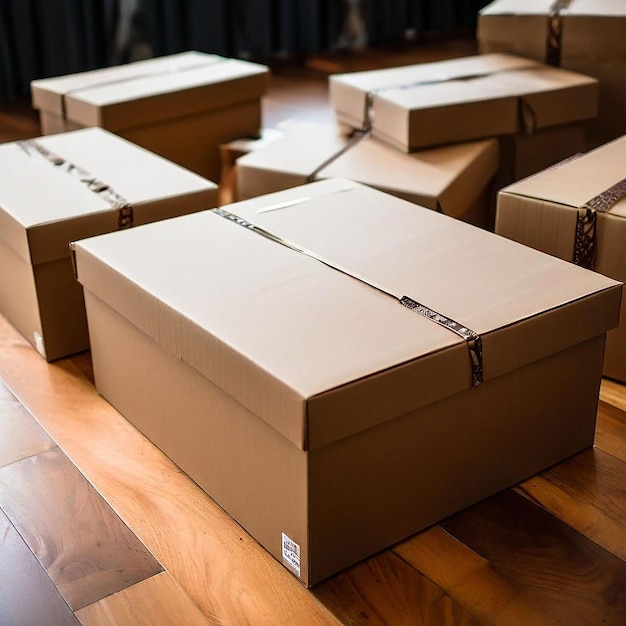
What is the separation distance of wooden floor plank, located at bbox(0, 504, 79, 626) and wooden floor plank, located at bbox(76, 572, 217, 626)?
2 cm

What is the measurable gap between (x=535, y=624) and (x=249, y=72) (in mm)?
1503

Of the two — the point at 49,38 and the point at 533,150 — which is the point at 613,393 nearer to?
the point at 533,150

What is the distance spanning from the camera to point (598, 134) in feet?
6.33

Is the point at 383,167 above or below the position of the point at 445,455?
above

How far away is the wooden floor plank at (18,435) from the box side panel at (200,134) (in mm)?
790

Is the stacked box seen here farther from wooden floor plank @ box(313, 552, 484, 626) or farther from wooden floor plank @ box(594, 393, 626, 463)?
wooden floor plank @ box(313, 552, 484, 626)

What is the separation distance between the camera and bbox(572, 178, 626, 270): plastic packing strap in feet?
4.11

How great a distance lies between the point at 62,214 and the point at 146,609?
24.8 inches

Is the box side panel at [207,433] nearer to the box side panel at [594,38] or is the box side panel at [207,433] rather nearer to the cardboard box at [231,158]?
the cardboard box at [231,158]

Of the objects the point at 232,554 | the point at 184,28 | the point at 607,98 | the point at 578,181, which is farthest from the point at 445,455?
the point at 184,28

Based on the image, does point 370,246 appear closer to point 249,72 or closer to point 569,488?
point 569,488

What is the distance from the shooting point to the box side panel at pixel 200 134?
6.39 ft

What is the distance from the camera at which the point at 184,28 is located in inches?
115

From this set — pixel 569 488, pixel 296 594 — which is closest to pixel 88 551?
pixel 296 594
